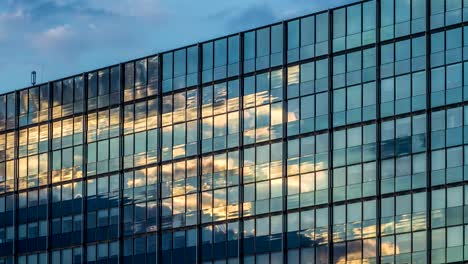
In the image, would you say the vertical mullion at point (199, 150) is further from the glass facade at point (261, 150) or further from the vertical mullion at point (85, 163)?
the vertical mullion at point (85, 163)

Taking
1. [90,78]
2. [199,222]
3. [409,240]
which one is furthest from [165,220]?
[409,240]

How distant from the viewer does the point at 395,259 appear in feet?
376

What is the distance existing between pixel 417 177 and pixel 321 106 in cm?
905

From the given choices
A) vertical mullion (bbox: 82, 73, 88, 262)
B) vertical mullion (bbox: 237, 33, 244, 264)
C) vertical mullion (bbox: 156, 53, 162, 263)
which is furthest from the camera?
vertical mullion (bbox: 82, 73, 88, 262)

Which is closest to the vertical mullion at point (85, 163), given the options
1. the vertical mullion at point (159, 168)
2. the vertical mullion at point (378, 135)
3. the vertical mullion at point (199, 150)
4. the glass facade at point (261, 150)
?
the glass facade at point (261, 150)

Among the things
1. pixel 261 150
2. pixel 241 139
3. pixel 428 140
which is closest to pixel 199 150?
pixel 241 139

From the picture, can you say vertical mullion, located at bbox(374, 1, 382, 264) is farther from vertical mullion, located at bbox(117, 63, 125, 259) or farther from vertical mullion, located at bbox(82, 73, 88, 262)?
vertical mullion, located at bbox(82, 73, 88, 262)

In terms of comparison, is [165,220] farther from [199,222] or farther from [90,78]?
[90,78]

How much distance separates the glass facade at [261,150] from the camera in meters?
114

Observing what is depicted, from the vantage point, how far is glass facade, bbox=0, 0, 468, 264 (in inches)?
4508

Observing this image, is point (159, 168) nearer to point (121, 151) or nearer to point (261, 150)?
point (121, 151)

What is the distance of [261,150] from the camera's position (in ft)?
404

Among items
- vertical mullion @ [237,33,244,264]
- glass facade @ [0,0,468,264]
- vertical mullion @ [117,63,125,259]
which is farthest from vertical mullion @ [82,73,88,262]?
vertical mullion @ [237,33,244,264]

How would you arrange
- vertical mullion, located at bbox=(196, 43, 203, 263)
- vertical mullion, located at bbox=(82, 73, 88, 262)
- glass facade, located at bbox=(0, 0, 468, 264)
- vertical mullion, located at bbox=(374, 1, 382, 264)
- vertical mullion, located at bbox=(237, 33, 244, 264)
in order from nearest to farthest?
glass facade, located at bbox=(0, 0, 468, 264)
vertical mullion, located at bbox=(374, 1, 382, 264)
vertical mullion, located at bbox=(237, 33, 244, 264)
vertical mullion, located at bbox=(196, 43, 203, 263)
vertical mullion, located at bbox=(82, 73, 88, 262)
